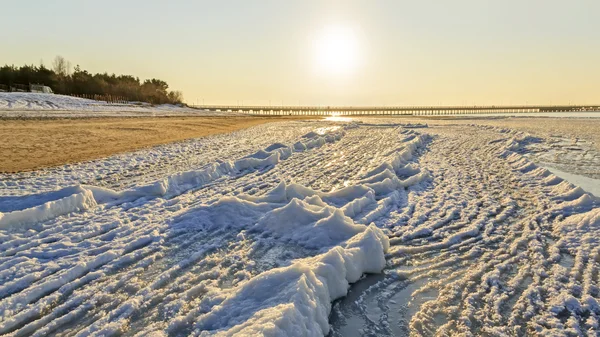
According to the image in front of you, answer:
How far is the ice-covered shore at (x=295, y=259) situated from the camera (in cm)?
391


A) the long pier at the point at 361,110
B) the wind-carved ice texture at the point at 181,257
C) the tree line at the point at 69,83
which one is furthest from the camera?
the long pier at the point at 361,110

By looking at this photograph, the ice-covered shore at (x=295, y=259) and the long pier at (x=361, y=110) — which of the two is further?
the long pier at (x=361, y=110)

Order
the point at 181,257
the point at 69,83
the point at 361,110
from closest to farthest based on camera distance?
the point at 181,257, the point at 69,83, the point at 361,110

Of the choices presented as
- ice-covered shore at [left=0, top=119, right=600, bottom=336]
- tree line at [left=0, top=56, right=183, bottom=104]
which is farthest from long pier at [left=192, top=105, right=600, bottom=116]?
ice-covered shore at [left=0, top=119, right=600, bottom=336]

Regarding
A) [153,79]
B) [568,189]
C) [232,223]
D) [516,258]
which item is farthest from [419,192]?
[153,79]

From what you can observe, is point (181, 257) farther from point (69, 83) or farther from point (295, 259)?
point (69, 83)

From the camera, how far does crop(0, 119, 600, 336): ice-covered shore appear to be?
154 inches

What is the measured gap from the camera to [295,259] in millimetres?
5520

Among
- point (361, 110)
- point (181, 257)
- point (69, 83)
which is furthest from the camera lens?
point (361, 110)

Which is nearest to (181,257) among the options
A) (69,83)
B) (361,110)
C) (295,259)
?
(295,259)

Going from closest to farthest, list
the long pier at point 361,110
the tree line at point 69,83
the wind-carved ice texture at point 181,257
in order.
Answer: the wind-carved ice texture at point 181,257 < the tree line at point 69,83 < the long pier at point 361,110

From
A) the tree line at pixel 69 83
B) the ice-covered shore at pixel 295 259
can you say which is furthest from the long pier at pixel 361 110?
the ice-covered shore at pixel 295 259

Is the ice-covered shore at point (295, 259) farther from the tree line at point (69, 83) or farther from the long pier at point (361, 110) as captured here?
the long pier at point (361, 110)

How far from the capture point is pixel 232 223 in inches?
276
